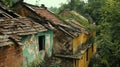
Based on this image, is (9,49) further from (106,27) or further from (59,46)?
(106,27)

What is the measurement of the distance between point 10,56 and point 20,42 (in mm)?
913

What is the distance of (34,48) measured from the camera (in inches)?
506

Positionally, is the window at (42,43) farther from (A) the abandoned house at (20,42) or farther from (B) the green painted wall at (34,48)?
(B) the green painted wall at (34,48)

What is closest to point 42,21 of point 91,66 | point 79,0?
point 91,66

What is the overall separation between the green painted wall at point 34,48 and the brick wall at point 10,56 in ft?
6.76

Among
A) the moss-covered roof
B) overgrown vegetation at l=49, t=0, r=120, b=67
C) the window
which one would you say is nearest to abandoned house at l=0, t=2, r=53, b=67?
the window

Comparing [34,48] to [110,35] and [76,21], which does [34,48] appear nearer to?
[110,35]

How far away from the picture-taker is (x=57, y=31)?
52.9ft

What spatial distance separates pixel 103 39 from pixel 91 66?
583 centimetres

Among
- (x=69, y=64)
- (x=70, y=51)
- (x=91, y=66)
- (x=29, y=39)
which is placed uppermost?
(x=29, y=39)

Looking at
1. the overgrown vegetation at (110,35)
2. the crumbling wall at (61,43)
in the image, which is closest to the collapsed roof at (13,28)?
the crumbling wall at (61,43)

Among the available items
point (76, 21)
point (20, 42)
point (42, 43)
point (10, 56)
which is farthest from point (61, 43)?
point (76, 21)

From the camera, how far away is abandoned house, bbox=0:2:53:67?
869 cm

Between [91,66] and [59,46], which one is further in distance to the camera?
[91,66]
